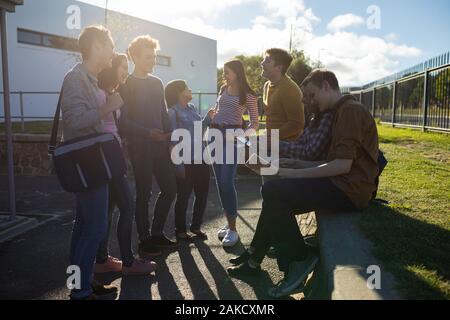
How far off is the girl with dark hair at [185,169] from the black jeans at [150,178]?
1.08ft

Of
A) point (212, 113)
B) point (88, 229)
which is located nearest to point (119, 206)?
point (88, 229)

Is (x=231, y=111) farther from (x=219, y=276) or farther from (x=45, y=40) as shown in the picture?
(x=45, y=40)

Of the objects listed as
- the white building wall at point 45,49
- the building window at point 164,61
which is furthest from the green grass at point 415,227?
the building window at point 164,61

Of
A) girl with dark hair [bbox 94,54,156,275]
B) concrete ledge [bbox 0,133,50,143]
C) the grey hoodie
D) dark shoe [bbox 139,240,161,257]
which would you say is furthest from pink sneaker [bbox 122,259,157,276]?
concrete ledge [bbox 0,133,50,143]

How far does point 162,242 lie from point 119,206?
3.46 feet

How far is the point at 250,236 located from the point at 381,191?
169 centimetres

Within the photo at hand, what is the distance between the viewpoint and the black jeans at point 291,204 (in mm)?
3111

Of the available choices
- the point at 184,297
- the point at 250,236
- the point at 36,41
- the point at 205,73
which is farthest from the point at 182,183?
the point at 205,73

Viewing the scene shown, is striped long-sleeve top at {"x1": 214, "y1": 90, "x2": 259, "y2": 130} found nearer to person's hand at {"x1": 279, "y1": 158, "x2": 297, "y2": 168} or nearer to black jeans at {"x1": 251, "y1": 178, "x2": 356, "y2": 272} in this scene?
person's hand at {"x1": 279, "y1": 158, "x2": 297, "y2": 168}

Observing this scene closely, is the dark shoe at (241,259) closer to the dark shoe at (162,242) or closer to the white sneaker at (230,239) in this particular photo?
the white sneaker at (230,239)

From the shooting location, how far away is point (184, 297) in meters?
3.07

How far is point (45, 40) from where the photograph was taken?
19.0 meters

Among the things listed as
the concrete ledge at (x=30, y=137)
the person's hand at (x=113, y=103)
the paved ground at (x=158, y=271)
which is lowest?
the paved ground at (x=158, y=271)
